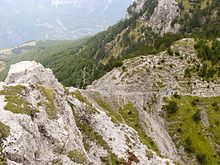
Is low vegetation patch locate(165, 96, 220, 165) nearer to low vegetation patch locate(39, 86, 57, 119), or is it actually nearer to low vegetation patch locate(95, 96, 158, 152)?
low vegetation patch locate(95, 96, 158, 152)

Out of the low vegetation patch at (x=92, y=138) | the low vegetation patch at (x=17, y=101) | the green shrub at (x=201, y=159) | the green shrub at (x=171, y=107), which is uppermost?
the low vegetation patch at (x=17, y=101)

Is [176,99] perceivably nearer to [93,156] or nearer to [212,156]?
[212,156]

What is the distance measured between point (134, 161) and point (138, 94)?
4369cm

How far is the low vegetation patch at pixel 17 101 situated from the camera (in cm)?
A: 3881

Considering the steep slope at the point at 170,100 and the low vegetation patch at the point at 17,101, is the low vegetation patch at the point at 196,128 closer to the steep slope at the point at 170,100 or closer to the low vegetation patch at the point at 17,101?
the steep slope at the point at 170,100

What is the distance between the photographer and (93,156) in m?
45.3

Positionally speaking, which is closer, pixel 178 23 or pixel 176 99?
pixel 176 99

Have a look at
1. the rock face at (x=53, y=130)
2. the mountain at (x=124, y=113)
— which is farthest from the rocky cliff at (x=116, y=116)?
the mountain at (x=124, y=113)

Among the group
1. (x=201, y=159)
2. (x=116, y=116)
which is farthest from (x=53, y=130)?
(x=201, y=159)

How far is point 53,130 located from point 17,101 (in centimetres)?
550

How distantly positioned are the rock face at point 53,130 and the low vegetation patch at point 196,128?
77.5 ft

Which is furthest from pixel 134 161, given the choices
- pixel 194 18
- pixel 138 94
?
pixel 194 18

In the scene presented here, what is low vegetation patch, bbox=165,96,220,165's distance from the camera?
75.2 meters

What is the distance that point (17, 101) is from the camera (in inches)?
1609
